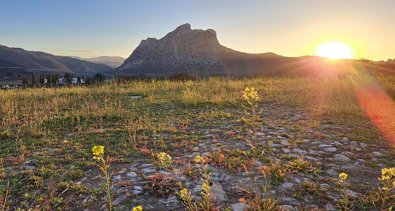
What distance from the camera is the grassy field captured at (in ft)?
13.0

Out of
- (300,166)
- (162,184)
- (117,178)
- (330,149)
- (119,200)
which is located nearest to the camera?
(119,200)

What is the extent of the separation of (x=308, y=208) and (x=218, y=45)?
389ft

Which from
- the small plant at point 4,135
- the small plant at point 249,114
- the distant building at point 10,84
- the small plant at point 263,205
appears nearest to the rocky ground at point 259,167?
the small plant at point 249,114

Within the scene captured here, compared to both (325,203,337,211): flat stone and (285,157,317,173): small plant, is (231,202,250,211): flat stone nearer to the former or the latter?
(325,203,337,211): flat stone

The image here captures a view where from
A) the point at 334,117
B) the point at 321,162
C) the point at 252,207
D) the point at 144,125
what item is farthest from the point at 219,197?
the point at 334,117

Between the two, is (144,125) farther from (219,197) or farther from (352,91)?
(352,91)

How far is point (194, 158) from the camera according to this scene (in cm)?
520

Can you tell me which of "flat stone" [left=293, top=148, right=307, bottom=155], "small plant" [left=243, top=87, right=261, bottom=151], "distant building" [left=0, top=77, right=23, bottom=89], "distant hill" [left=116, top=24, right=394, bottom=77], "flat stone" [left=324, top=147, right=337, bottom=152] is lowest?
"distant building" [left=0, top=77, right=23, bottom=89]

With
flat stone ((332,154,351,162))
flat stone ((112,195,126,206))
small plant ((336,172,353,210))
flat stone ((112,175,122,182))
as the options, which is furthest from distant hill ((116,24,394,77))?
flat stone ((112,195,126,206))

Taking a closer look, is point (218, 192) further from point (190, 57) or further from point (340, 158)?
point (190, 57)

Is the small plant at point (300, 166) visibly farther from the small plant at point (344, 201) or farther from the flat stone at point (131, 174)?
the flat stone at point (131, 174)

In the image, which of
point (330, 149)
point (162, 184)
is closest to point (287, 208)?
point (162, 184)

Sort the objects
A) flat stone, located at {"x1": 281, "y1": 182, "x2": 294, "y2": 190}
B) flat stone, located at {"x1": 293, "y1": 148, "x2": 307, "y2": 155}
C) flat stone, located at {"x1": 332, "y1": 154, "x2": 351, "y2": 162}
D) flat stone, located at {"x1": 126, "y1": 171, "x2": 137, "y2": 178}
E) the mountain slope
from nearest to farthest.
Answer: flat stone, located at {"x1": 281, "y1": 182, "x2": 294, "y2": 190}
flat stone, located at {"x1": 126, "y1": 171, "x2": 137, "y2": 178}
flat stone, located at {"x1": 332, "y1": 154, "x2": 351, "y2": 162}
flat stone, located at {"x1": 293, "y1": 148, "x2": 307, "y2": 155}
the mountain slope

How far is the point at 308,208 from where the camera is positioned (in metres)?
3.72
